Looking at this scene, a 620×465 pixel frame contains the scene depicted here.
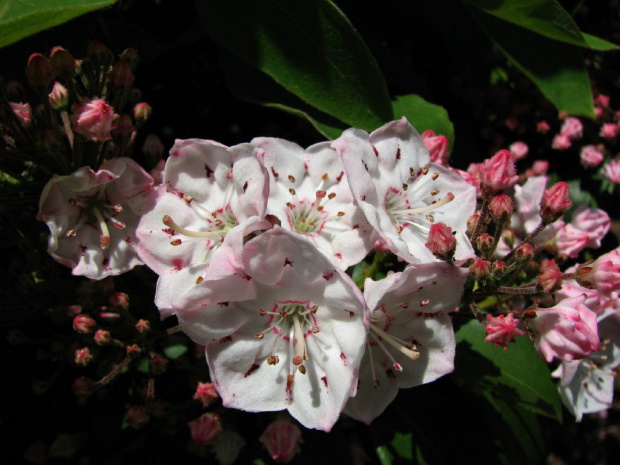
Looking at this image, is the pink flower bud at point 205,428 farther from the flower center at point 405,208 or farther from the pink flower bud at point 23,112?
the pink flower bud at point 23,112

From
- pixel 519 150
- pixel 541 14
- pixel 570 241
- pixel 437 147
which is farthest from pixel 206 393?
pixel 519 150

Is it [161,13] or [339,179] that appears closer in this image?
[339,179]

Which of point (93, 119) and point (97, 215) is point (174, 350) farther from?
point (93, 119)

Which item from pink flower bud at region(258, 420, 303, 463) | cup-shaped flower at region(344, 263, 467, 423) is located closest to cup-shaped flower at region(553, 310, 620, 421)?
cup-shaped flower at region(344, 263, 467, 423)

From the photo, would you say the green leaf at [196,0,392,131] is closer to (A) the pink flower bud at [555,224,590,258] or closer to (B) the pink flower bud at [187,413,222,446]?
(A) the pink flower bud at [555,224,590,258]

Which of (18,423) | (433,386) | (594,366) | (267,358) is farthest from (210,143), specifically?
(594,366)

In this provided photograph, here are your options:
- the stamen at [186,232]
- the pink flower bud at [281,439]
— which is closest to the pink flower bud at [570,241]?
the pink flower bud at [281,439]

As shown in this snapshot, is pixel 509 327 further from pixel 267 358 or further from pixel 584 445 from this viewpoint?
pixel 584 445

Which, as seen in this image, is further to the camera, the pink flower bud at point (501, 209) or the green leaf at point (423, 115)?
the green leaf at point (423, 115)

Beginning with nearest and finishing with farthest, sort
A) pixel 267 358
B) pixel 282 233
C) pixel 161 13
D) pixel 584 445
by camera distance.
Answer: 1. pixel 282 233
2. pixel 267 358
3. pixel 161 13
4. pixel 584 445
